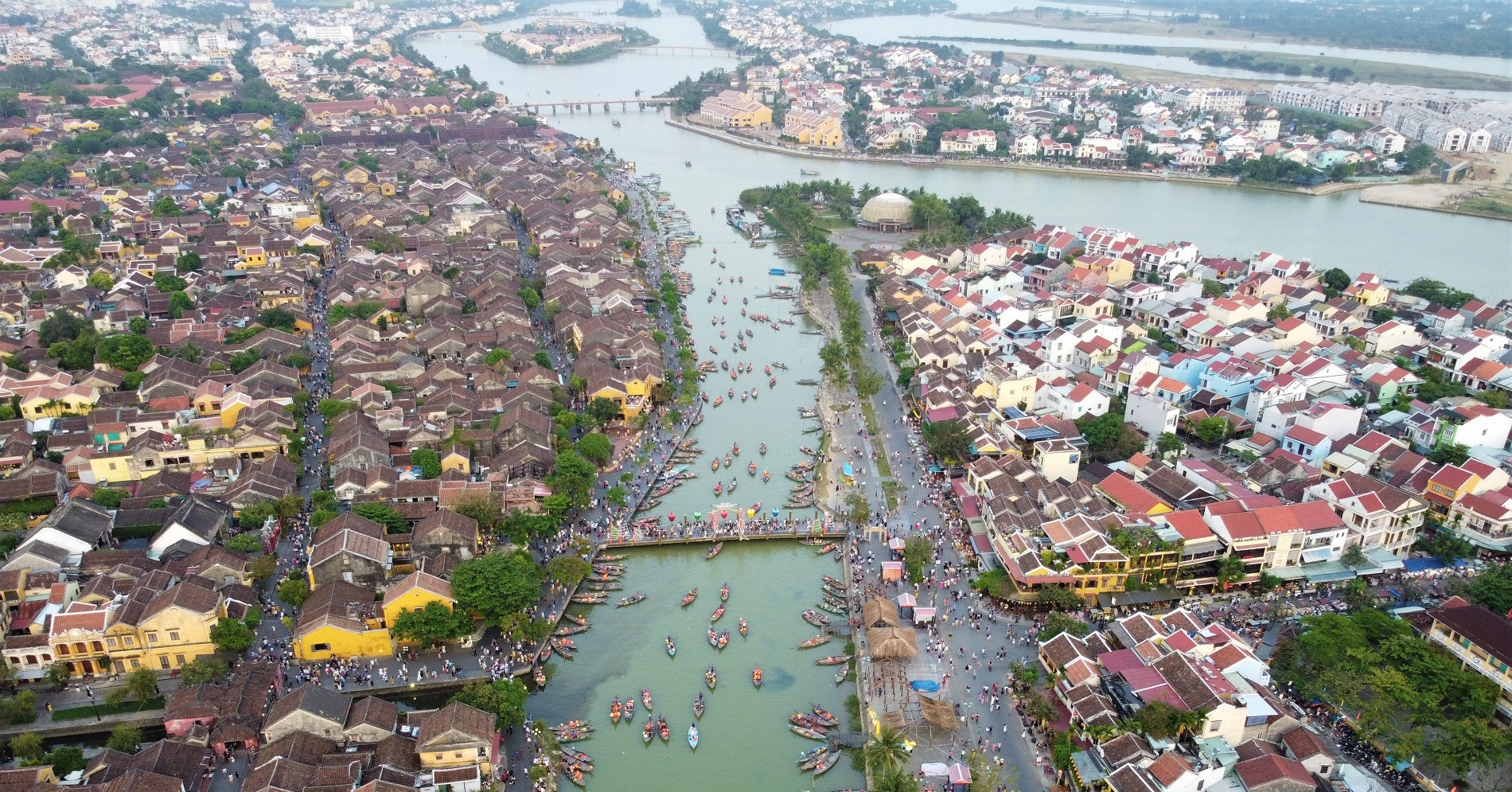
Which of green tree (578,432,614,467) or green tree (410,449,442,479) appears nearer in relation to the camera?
green tree (410,449,442,479)

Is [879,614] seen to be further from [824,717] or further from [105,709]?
[105,709]

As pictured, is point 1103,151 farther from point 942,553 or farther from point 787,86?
point 942,553

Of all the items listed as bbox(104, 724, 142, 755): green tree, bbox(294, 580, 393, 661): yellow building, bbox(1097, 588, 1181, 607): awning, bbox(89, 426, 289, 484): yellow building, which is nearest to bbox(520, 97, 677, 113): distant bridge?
bbox(89, 426, 289, 484): yellow building

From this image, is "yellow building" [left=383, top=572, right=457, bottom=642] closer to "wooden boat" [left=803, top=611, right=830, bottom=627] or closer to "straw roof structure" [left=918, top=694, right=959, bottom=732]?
"wooden boat" [left=803, top=611, right=830, bottom=627]

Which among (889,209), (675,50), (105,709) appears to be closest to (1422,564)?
(105,709)

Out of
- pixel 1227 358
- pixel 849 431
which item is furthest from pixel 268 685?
pixel 1227 358
